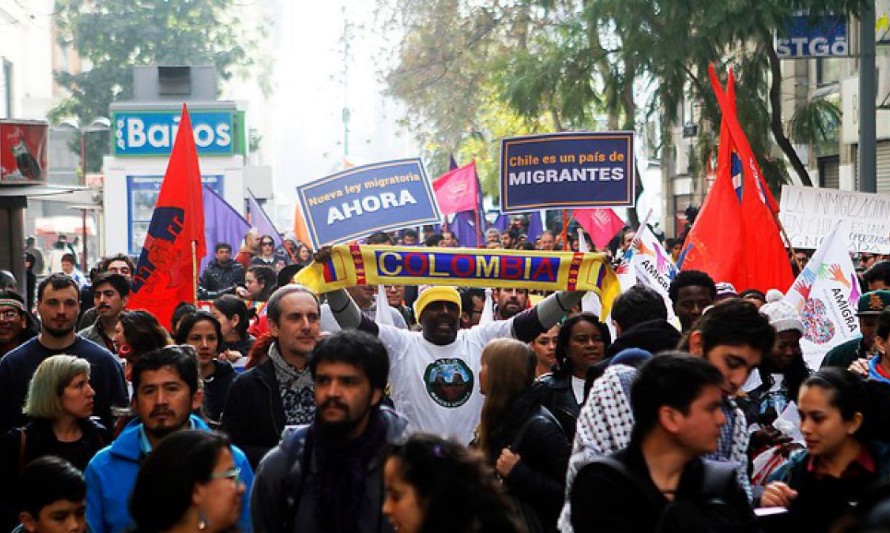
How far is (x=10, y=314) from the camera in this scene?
927 cm

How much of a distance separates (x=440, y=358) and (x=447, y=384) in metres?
0.16

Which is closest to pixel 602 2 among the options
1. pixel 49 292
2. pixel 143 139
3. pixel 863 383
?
pixel 143 139

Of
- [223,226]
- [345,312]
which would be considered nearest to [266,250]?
[223,226]

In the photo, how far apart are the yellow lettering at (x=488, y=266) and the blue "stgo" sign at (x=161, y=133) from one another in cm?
1670

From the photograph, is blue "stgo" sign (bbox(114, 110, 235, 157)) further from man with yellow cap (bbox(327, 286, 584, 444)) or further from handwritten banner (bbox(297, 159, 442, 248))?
man with yellow cap (bbox(327, 286, 584, 444))

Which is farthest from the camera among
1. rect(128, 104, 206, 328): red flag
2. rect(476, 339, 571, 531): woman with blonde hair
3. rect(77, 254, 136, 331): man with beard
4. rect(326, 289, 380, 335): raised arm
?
rect(128, 104, 206, 328): red flag

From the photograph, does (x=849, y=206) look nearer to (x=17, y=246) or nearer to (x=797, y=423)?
(x=797, y=423)

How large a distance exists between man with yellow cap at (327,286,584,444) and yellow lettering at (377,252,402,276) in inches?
26.3

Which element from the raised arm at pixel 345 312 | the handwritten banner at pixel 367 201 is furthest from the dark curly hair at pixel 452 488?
the handwritten banner at pixel 367 201

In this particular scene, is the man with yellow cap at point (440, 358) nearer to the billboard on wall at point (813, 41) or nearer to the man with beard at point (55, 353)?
the man with beard at point (55, 353)

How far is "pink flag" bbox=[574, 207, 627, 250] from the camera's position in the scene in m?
20.3

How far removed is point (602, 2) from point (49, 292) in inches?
450

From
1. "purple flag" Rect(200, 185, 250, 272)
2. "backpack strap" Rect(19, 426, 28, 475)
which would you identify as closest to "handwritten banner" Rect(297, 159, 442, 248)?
"backpack strap" Rect(19, 426, 28, 475)

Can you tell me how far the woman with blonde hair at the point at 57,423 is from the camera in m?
6.38
